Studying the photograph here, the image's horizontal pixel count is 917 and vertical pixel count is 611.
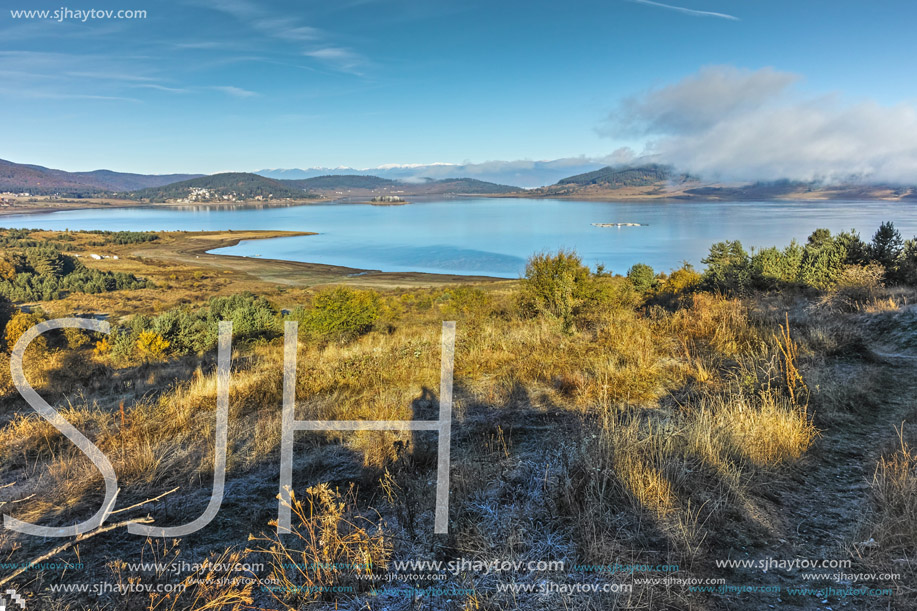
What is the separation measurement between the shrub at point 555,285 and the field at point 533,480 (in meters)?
2.47

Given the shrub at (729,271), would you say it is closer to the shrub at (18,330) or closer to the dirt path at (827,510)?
the dirt path at (827,510)

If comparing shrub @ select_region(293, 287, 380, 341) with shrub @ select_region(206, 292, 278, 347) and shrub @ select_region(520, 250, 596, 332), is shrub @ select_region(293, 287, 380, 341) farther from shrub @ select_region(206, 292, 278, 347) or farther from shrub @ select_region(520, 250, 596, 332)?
shrub @ select_region(520, 250, 596, 332)

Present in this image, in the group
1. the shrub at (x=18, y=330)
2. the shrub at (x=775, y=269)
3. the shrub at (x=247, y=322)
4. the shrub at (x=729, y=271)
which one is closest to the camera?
the shrub at (x=775, y=269)

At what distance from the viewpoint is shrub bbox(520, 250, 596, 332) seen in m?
10.1

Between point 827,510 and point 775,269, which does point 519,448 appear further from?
point 775,269

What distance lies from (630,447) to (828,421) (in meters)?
2.20

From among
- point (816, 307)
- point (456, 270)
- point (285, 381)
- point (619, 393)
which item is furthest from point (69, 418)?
point (456, 270)

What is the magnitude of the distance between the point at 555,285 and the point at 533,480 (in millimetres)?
7831

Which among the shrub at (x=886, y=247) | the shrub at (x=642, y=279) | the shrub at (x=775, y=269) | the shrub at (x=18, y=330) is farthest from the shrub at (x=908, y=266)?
the shrub at (x=18, y=330)

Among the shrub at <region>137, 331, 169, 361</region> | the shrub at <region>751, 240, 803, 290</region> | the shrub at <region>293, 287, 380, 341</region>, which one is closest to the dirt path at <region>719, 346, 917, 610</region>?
the shrub at <region>751, 240, 803, 290</region>

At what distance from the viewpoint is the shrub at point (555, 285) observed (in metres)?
10.1

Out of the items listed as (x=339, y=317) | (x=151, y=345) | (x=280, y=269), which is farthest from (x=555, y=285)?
(x=280, y=269)

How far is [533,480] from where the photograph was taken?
10.4 ft

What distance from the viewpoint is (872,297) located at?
8383mm
